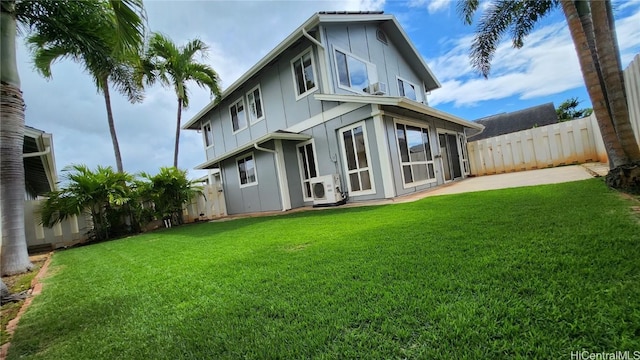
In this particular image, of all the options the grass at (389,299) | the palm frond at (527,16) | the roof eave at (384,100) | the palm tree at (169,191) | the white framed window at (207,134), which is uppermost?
the palm frond at (527,16)

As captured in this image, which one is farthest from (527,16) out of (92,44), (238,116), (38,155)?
(38,155)

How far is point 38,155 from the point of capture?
7.18 metres

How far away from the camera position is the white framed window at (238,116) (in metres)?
12.6

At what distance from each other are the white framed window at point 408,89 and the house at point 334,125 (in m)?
0.09

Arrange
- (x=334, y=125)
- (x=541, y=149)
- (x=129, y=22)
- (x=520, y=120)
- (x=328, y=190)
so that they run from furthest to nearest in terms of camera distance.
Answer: (x=520, y=120) < (x=541, y=149) < (x=334, y=125) < (x=328, y=190) < (x=129, y=22)

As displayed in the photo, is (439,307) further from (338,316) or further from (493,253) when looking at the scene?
(493,253)

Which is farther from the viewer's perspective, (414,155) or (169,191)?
(169,191)

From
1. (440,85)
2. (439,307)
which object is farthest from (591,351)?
(440,85)

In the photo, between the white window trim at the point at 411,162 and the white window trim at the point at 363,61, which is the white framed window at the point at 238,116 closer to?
the white window trim at the point at 363,61

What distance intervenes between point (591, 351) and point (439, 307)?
0.63 metres

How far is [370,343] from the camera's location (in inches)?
54.6

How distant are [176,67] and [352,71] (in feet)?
27.7

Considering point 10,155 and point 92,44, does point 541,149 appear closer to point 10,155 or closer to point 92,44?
point 92,44

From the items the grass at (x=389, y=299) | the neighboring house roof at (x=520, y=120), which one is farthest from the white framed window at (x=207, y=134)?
the neighboring house roof at (x=520, y=120)
